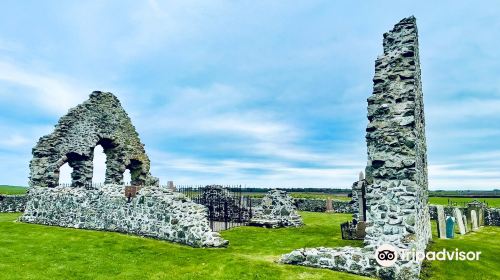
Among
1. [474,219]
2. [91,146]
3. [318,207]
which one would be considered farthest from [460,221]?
[91,146]

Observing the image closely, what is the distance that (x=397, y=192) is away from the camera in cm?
1102

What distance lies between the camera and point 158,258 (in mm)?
13164

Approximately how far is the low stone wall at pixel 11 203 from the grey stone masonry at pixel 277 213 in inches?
880

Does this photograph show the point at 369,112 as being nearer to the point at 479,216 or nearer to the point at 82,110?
the point at 479,216

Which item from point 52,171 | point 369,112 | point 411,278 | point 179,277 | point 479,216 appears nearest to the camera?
point 411,278

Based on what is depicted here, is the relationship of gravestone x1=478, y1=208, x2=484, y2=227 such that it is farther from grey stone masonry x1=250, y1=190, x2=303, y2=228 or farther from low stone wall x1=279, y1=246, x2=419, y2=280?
low stone wall x1=279, y1=246, x2=419, y2=280

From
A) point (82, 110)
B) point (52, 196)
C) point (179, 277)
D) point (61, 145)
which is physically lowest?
point (179, 277)

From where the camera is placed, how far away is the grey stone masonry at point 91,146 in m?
24.6

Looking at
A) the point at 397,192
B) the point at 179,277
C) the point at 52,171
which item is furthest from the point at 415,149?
the point at 52,171

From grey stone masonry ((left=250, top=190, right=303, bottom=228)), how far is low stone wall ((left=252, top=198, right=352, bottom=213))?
14.2 m

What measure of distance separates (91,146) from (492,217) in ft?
100

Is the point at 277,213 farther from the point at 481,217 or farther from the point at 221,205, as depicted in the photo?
the point at 481,217

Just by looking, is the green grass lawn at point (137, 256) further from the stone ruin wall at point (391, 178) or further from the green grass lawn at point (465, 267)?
the green grass lawn at point (465, 267)

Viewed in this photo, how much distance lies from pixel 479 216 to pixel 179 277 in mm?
23866
